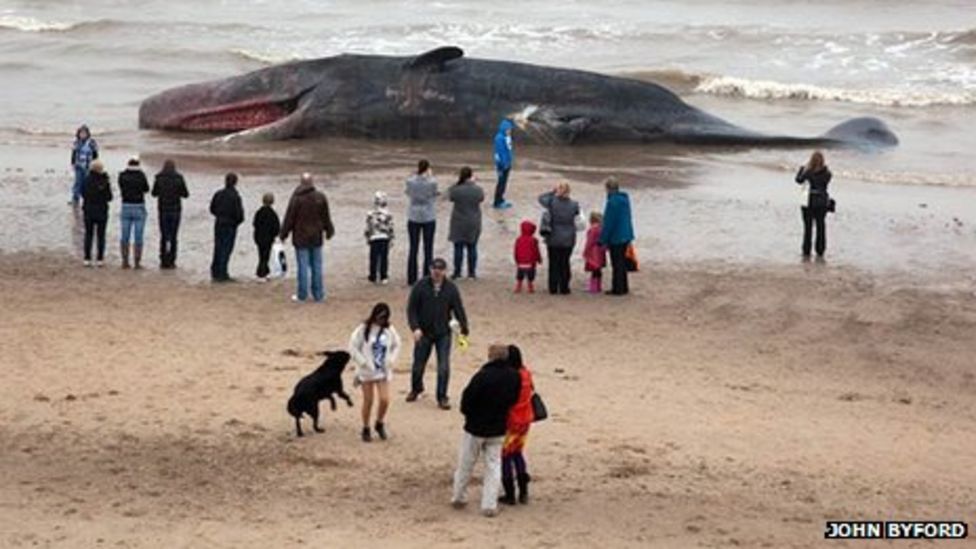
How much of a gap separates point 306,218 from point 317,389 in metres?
5.83

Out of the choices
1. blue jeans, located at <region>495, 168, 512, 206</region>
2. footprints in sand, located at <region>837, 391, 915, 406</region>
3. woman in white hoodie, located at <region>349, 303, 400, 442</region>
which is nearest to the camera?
woman in white hoodie, located at <region>349, 303, 400, 442</region>

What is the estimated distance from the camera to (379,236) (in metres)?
20.3

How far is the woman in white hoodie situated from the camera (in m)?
14.2

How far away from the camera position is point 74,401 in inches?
601

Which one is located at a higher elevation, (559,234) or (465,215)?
(465,215)

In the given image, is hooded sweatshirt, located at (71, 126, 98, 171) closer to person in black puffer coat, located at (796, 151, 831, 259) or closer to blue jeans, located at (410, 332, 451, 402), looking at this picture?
person in black puffer coat, located at (796, 151, 831, 259)

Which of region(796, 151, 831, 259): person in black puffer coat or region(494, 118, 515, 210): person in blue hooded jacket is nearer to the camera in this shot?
region(796, 151, 831, 259): person in black puffer coat

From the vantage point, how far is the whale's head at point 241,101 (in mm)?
32688

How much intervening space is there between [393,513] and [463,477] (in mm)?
620

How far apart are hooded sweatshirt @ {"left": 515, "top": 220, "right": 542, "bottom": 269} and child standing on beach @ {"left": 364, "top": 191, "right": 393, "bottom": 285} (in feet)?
5.39

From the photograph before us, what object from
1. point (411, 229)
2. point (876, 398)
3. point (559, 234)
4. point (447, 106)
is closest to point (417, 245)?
point (411, 229)

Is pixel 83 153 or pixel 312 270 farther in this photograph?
pixel 83 153

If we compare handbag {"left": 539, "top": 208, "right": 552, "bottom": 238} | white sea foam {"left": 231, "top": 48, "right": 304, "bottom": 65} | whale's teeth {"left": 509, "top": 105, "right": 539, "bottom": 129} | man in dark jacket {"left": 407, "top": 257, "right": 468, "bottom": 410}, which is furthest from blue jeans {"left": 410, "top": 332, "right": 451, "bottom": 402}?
white sea foam {"left": 231, "top": 48, "right": 304, "bottom": 65}

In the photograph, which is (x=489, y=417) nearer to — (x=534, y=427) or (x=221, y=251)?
(x=534, y=427)
